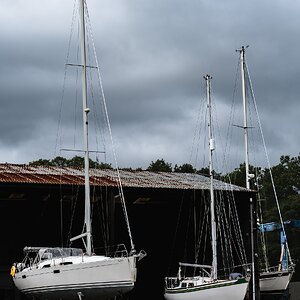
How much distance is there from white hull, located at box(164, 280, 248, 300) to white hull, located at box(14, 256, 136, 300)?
689cm

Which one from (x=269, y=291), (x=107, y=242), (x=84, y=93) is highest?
(x=84, y=93)

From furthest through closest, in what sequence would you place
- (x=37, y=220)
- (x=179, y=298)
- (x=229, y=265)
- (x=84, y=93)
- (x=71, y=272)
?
(x=229, y=265), (x=37, y=220), (x=179, y=298), (x=84, y=93), (x=71, y=272)

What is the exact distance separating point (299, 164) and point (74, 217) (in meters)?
68.0

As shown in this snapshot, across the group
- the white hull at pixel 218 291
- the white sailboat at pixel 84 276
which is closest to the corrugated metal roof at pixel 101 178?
the white sailboat at pixel 84 276

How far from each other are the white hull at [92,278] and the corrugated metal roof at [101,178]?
6.36 meters

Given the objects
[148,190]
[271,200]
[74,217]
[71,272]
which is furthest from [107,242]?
[271,200]

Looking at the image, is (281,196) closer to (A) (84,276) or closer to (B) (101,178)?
(B) (101,178)

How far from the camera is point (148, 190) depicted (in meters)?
42.5

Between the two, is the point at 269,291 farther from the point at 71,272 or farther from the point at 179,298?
the point at 71,272

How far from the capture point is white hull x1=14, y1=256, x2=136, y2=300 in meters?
33.1

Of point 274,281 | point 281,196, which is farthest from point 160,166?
point 274,281

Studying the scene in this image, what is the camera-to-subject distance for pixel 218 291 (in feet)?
128

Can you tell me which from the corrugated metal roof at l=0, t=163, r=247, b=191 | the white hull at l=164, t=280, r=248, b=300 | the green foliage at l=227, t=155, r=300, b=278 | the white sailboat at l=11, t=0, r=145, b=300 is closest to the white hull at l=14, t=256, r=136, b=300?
the white sailboat at l=11, t=0, r=145, b=300

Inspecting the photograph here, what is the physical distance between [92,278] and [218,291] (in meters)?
8.36
